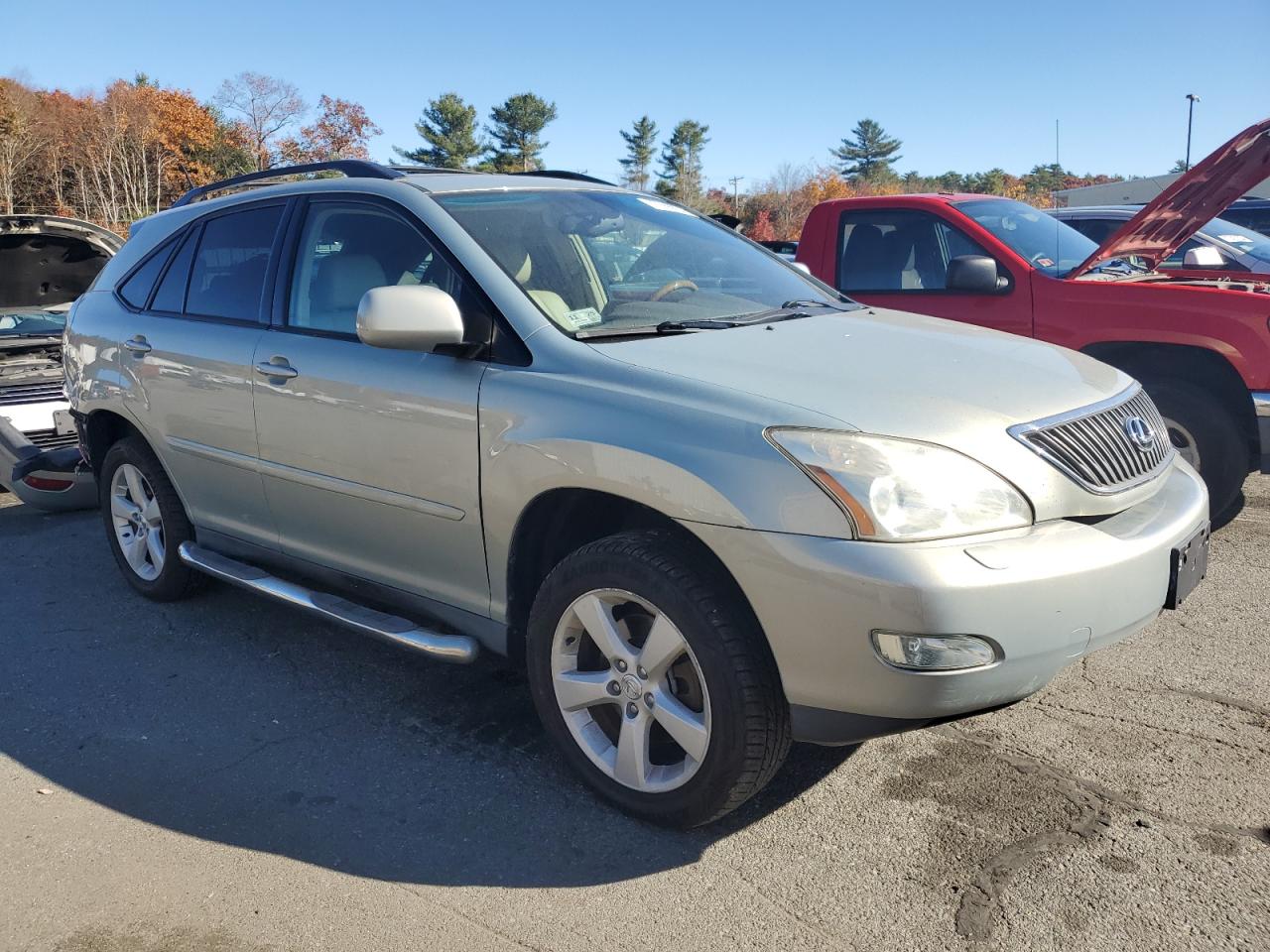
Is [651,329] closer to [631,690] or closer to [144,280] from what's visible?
[631,690]

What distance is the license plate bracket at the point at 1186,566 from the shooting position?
9.23 ft

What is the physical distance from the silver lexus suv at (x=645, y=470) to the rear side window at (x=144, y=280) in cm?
30

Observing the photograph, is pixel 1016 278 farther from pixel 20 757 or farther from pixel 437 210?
pixel 20 757

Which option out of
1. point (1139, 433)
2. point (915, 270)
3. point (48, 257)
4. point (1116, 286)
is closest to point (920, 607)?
point (1139, 433)

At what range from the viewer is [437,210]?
3516 mm

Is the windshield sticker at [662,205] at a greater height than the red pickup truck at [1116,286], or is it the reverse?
the windshield sticker at [662,205]

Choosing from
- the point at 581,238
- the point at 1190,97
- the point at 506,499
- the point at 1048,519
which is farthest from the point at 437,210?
the point at 1190,97

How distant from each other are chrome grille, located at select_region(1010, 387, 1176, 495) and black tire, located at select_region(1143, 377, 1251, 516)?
96.3 inches

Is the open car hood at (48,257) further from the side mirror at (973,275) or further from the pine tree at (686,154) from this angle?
the pine tree at (686,154)

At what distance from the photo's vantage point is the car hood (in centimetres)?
266

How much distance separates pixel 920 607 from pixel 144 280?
3879 mm

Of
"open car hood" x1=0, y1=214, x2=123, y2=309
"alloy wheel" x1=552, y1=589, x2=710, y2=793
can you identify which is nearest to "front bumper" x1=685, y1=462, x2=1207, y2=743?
"alloy wheel" x1=552, y1=589, x2=710, y2=793

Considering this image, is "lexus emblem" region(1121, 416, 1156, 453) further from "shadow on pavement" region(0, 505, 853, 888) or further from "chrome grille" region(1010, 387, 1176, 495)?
"shadow on pavement" region(0, 505, 853, 888)

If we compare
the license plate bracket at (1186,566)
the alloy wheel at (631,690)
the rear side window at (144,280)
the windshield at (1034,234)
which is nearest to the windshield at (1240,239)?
the windshield at (1034,234)
